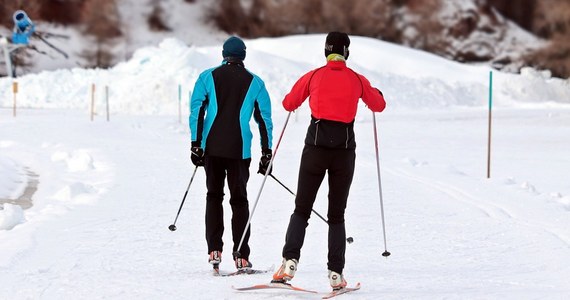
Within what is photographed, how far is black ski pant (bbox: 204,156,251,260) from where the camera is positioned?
6.18m

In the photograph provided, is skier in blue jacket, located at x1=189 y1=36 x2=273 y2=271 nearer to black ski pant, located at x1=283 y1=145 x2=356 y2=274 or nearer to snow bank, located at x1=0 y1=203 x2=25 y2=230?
black ski pant, located at x1=283 y1=145 x2=356 y2=274

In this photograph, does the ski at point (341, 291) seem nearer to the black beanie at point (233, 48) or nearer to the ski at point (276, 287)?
the ski at point (276, 287)

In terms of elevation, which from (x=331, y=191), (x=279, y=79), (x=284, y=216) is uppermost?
(x=279, y=79)

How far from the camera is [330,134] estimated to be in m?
5.43

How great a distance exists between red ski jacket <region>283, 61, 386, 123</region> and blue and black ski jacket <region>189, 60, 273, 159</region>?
2.19 ft

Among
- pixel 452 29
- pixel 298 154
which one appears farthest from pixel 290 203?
pixel 452 29

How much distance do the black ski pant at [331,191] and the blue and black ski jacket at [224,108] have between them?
696mm

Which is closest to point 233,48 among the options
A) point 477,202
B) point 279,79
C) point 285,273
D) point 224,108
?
point 224,108

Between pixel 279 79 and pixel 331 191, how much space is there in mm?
33564

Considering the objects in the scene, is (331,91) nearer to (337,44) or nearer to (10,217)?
(337,44)

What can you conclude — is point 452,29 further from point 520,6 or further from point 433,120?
point 433,120

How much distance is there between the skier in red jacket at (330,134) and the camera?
5.42m

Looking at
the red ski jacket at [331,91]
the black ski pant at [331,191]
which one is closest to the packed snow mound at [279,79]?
the black ski pant at [331,191]

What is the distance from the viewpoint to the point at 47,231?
316 inches
